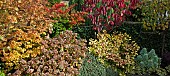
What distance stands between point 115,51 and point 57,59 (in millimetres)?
2697

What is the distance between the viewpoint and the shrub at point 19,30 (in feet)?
15.9

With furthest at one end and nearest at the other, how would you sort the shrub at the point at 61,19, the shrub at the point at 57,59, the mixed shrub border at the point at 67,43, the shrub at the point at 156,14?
the shrub at the point at 156,14 < the shrub at the point at 61,19 < the mixed shrub border at the point at 67,43 < the shrub at the point at 57,59

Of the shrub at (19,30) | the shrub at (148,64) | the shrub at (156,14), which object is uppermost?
the shrub at (19,30)

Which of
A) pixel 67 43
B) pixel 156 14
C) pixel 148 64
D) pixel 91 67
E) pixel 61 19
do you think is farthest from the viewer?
pixel 156 14

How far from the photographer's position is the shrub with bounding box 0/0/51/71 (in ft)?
15.9

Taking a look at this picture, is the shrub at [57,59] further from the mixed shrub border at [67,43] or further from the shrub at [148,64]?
the shrub at [148,64]

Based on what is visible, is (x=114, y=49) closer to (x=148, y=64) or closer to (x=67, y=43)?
(x=148, y=64)

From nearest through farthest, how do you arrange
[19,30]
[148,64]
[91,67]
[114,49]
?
[19,30] → [91,67] → [114,49] → [148,64]

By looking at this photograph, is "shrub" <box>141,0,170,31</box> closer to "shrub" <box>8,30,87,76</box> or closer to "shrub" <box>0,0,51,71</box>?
"shrub" <box>8,30,87,76</box>

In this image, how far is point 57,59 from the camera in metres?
5.10

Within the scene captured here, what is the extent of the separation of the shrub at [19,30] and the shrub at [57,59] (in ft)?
0.45

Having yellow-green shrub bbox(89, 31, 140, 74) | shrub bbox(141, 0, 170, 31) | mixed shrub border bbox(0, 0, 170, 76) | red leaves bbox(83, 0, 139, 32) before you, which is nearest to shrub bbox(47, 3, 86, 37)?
mixed shrub border bbox(0, 0, 170, 76)

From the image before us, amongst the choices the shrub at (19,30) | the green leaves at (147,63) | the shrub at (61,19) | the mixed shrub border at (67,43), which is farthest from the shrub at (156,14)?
the shrub at (19,30)

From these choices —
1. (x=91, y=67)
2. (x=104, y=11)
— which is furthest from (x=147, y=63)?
(x=91, y=67)
